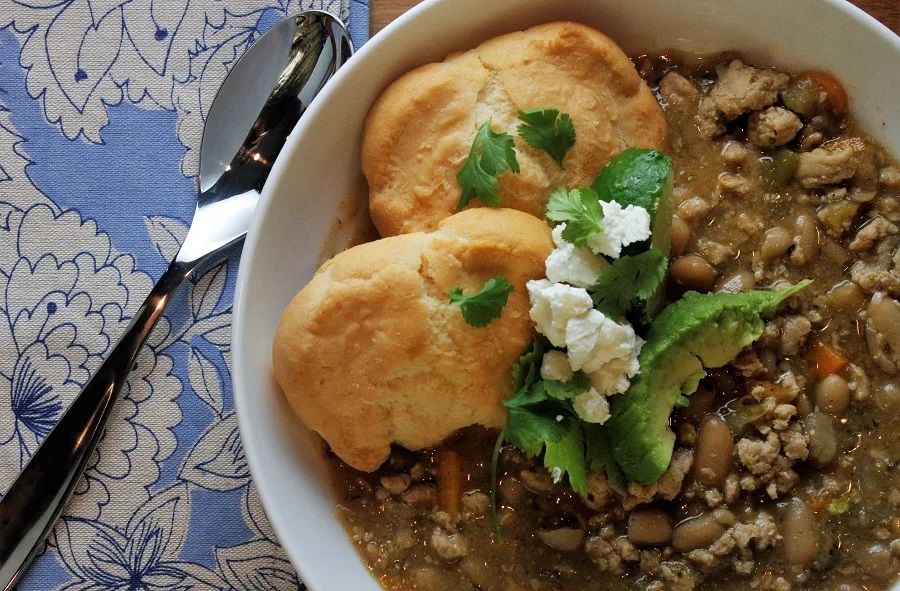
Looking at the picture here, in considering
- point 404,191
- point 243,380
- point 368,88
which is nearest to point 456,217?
point 404,191

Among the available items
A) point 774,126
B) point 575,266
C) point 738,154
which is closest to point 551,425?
point 575,266

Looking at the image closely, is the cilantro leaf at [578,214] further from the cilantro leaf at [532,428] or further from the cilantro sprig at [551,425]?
the cilantro leaf at [532,428]

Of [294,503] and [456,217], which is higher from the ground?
[456,217]

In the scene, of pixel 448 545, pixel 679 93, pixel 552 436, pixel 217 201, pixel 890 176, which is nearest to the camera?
pixel 552 436

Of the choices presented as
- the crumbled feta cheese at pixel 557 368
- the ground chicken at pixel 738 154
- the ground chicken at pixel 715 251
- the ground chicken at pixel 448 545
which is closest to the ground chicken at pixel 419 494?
the ground chicken at pixel 448 545

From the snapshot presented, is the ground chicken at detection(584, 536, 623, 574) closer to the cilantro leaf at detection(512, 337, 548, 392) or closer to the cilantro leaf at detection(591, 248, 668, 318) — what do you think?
the cilantro leaf at detection(512, 337, 548, 392)

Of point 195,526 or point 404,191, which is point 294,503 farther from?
point 404,191

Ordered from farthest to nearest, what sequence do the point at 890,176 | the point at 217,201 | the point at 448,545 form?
the point at 217,201
the point at 890,176
the point at 448,545

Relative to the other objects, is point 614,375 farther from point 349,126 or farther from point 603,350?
point 349,126
